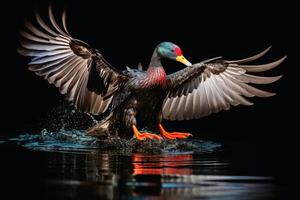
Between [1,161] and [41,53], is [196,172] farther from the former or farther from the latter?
[41,53]

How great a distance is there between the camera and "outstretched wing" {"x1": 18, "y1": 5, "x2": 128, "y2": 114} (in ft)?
25.5

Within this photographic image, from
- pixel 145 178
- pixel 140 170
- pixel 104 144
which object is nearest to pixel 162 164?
pixel 140 170

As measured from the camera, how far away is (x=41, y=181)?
16.8 feet

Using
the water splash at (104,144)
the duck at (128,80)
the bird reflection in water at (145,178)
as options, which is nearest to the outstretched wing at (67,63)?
the duck at (128,80)

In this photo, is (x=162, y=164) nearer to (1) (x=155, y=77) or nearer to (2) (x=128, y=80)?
(1) (x=155, y=77)

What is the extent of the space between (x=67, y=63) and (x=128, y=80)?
673 mm

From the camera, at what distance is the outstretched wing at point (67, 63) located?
7.77m

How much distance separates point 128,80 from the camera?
8016 millimetres

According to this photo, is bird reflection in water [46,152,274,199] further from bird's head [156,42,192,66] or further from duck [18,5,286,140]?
bird's head [156,42,192,66]

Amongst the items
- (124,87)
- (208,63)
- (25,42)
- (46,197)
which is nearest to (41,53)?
(25,42)

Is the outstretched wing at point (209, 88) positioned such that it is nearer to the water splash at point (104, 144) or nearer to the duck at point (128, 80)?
the duck at point (128, 80)

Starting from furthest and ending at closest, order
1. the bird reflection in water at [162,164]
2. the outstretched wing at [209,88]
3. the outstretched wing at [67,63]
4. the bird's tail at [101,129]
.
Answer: the outstretched wing at [209,88] < the bird's tail at [101,129] < the outstretched wing at [67,63] < the bird reflection in water at [162,164]

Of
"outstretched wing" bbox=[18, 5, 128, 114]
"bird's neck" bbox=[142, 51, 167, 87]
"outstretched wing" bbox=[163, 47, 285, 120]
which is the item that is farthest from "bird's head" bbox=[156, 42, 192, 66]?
"outstretched wing" bbox=[18, 5, 128, 114]

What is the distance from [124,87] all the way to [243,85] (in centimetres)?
134
